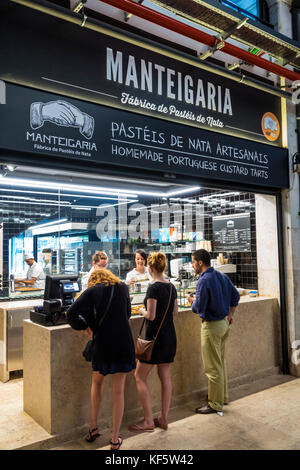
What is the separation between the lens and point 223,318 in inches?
142

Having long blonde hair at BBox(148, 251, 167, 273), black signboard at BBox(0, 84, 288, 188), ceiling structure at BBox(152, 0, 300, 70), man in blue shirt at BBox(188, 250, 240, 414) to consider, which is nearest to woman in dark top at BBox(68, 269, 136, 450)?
long blonde hair at BBox(148, 251, 167, 273)

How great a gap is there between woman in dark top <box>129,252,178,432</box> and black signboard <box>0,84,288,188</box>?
1.08 metres

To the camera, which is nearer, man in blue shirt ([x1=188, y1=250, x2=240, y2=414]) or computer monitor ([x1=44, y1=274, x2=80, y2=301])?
computer monitor ([x1=44, y1=274, x2=80, y2=301])

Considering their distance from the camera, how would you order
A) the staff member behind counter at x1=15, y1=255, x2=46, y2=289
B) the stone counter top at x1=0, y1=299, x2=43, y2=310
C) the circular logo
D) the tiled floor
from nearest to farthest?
1. the tiled floor
2. the stone counter top at x1=0, y1=299, x2=43, y2=310
3. the circular logo
4. the staff member behind counter at x1=15, y1=255, x2=46, y2=289

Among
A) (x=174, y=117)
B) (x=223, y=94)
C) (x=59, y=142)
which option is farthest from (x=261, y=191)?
(x=59, y=142)

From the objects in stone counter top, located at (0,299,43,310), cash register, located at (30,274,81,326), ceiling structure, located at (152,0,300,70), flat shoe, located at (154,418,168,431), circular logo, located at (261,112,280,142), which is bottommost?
flat shoe, located at (154,418,168,431)

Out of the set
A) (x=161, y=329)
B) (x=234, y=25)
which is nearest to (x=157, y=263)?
(x=161, y=329)

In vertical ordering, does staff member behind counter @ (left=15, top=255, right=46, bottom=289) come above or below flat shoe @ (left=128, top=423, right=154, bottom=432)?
above

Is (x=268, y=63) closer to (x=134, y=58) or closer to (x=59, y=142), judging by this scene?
(x=134, y=58)

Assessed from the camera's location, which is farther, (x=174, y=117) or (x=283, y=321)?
(x=283, y=321)

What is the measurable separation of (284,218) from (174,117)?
2.11 meters

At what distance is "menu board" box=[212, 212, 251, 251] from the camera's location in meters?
5.51

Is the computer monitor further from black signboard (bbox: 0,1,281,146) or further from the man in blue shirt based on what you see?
black signboard (bbox: 0,1,281,146)

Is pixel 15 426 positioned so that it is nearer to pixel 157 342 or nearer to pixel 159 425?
pixel 159 425
